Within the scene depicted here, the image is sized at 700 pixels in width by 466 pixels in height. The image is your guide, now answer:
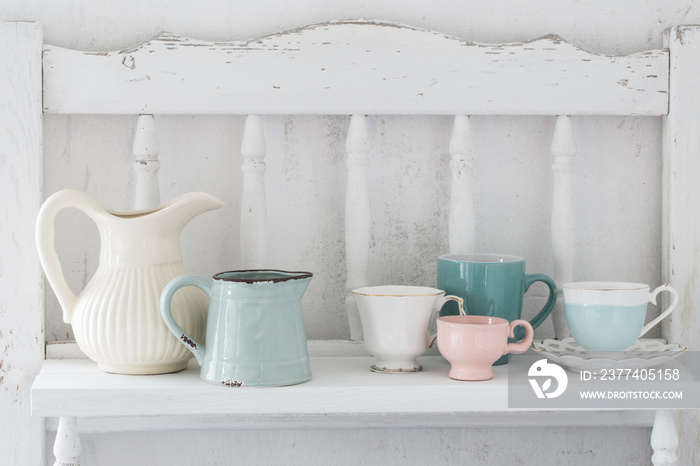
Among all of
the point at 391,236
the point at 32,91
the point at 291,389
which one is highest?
the point at 32,91

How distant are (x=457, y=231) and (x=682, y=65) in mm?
303

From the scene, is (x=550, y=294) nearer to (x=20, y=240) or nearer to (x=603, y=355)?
(x=603, y=355)

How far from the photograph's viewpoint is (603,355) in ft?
2.17

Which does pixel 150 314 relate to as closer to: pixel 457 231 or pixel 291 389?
pixel 291 389

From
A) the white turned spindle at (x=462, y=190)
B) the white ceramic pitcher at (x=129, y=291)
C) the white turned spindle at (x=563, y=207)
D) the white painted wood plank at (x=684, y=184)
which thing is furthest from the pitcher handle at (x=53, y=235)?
the white painted wood plank at (x=684, y=184)

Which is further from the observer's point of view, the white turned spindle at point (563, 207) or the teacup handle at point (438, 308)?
the white turned spindle at point (563, 207)

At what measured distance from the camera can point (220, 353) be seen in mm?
613

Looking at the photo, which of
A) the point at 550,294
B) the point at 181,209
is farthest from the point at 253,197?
the point at 550,294

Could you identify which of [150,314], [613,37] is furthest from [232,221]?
[613,37]

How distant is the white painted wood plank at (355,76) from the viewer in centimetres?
73

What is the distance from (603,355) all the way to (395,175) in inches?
11.6

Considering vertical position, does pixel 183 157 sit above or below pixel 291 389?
above

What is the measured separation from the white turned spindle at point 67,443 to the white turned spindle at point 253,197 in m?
0.23

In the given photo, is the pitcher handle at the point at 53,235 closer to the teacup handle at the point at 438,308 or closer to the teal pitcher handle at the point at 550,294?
the teacup handle at the point at 438,308
